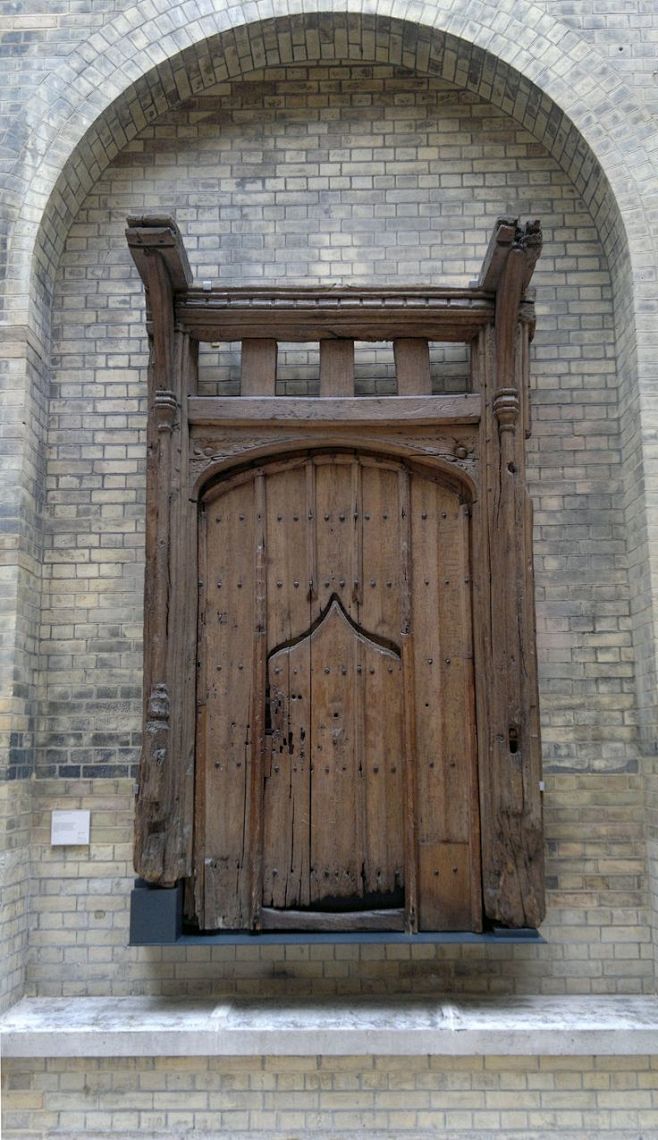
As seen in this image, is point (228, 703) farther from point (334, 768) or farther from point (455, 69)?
point (455, 69)

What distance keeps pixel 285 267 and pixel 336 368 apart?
882 millimetres

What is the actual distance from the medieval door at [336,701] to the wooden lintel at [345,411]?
0.75ft

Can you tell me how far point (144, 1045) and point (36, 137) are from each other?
4.84 meters

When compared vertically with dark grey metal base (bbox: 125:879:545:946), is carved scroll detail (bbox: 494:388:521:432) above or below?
above

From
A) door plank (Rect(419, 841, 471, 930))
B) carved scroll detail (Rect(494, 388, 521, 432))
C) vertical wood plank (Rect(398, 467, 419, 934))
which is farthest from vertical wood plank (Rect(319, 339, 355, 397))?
door plank (Rect(419, 841, 471, 930))

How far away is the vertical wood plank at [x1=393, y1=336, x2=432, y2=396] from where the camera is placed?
5.04m

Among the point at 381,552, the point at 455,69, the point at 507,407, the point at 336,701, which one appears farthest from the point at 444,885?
the point at 455,69

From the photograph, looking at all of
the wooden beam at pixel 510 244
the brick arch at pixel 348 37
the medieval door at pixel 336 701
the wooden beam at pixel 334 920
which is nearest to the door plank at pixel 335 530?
the medieval door at pixel 336 701

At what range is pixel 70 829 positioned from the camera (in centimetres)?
507

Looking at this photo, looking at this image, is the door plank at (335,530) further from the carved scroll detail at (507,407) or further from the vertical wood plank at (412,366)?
the carved scroll detail at (507,407)

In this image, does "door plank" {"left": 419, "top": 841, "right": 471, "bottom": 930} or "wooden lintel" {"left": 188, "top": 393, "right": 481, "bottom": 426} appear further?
"wooden lintel" {"left": 188, "top": 393, "right": 481, "bottom": 426}

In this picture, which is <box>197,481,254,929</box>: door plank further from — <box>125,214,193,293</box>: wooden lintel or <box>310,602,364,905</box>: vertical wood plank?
<box>125,214,193,293</box>: wooden lintel

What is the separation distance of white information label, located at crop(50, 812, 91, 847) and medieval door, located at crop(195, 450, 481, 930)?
2.26 ft

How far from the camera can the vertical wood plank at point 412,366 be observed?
5039 mm
